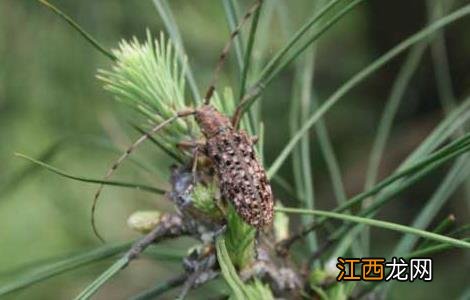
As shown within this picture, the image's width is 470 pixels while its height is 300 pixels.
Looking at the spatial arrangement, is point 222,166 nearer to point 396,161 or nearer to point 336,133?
point 396,161

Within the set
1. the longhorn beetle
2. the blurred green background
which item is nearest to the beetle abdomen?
the longhorn beetle

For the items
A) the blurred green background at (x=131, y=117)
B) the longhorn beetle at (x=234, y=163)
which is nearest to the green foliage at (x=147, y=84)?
the longhorn beetle at (x=234, y=163)

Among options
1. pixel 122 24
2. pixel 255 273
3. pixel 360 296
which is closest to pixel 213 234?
pixel 255 273

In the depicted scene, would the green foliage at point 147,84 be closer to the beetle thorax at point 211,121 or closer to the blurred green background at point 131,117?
the beetle thorax at point 211,121

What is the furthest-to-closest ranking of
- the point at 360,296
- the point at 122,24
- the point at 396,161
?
1. the point at 396,161
2. the point at 122,24
3. the point at 360,296

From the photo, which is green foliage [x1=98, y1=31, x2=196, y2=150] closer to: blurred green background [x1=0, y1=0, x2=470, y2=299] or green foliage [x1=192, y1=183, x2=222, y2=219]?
green foliage [x1=192, y1=183, x2=222, y2=219]

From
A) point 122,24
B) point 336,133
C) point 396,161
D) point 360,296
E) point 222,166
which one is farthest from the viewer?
point 336,133

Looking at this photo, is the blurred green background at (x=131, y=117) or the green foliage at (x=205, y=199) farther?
the blurred green background at (x=131, y=117)
